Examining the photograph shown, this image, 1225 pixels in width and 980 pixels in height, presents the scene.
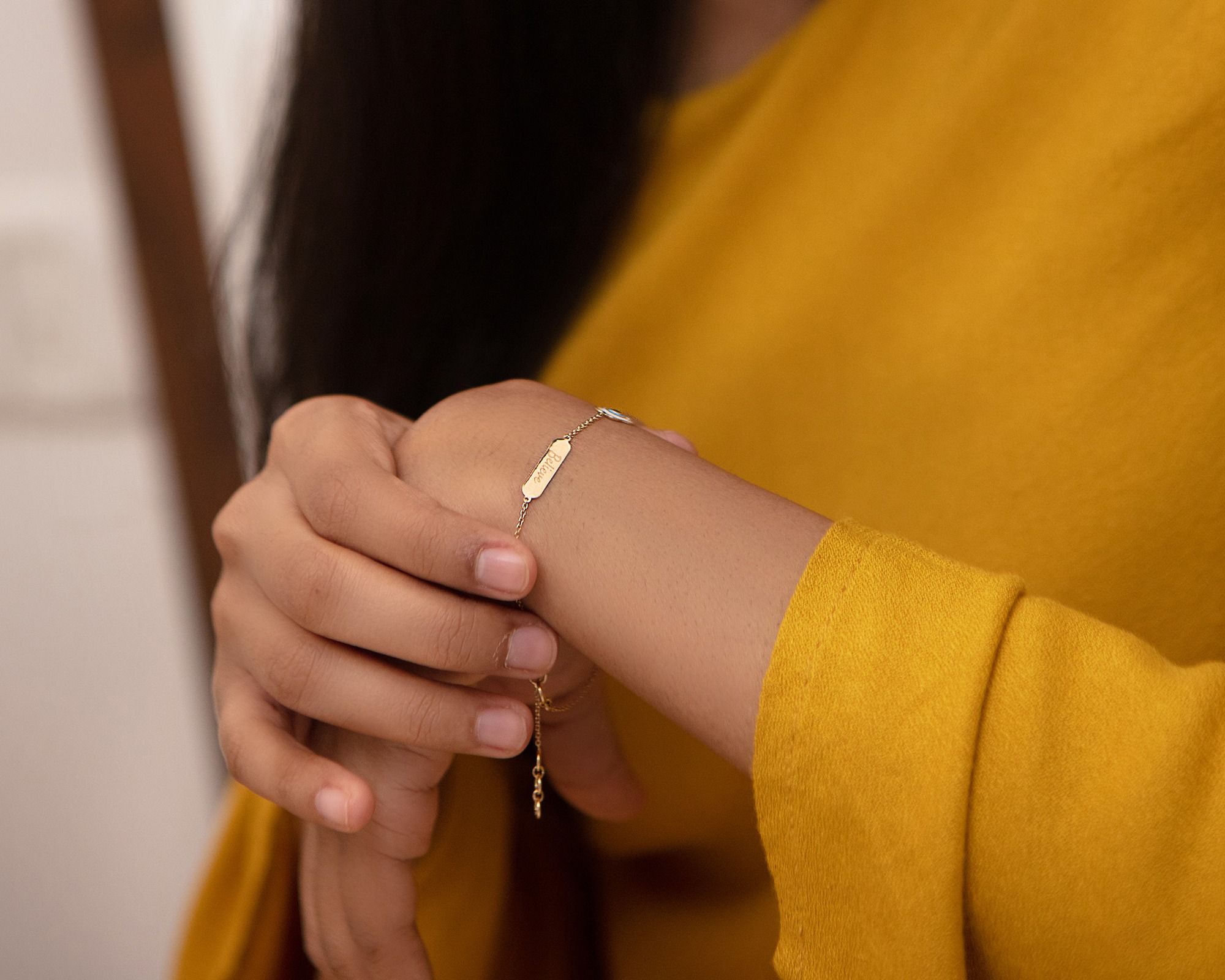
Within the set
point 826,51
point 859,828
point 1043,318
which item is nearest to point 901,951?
point 859,828

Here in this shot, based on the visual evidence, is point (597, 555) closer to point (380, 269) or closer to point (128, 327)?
point (380, 269)

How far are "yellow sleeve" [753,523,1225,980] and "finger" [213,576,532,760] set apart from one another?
127 mm

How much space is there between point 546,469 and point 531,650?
0.08 meters

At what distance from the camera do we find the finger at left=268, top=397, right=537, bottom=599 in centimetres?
40

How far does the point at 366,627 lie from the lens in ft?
1.36

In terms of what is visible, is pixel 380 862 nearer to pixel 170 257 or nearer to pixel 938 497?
pixel 938 497

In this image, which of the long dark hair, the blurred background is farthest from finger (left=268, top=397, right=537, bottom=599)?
the blurred background

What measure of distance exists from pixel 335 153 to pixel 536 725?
18.8 inches

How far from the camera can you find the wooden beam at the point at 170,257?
3.57 feet

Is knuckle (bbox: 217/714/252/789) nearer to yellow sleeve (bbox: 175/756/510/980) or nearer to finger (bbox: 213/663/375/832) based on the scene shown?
finger (bbox: 213/663/375/832)

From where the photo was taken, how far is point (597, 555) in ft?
1.33

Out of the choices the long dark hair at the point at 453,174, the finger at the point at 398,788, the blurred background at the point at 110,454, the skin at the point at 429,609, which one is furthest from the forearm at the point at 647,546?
the blurred background at the point at 110,454

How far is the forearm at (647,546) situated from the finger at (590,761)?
0.37 ft

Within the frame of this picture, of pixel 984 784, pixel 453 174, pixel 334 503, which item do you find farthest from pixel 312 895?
pixel 453 174
